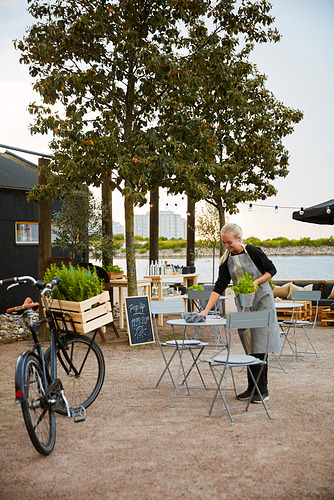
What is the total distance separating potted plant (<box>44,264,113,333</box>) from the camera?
14.9 ft

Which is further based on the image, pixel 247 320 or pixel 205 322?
pixel 205 322

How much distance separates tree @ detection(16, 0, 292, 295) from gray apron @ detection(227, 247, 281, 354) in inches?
117

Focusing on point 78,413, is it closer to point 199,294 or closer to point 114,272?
point 199,294

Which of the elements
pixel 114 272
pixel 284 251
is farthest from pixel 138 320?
pixel 284 251

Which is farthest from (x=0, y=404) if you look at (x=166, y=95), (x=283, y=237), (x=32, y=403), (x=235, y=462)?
(x=283, y=237)

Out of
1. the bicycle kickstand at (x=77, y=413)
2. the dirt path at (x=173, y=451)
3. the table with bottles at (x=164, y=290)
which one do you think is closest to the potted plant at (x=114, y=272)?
the table with bottles at (x=164, y=290)

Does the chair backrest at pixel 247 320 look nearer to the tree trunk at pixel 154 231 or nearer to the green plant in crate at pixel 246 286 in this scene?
the green plant in crate at pixel 246 286

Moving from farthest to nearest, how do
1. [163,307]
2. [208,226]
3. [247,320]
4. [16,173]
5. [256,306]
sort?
[208,226], [16,173], [163,307], [256,306], [247,320]

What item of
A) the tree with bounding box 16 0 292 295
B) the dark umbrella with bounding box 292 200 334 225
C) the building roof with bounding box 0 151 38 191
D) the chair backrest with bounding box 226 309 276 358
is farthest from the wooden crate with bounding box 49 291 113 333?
the building roof with bounding box 0 151 38 191

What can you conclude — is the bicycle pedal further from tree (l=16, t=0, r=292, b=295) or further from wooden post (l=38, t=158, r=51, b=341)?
wooden post (l=38, t=158, r=51, b=341)

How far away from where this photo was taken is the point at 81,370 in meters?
4.69

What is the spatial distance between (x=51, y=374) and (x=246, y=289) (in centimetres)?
180

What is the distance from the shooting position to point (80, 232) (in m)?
11.7

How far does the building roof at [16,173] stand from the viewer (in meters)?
12.4
